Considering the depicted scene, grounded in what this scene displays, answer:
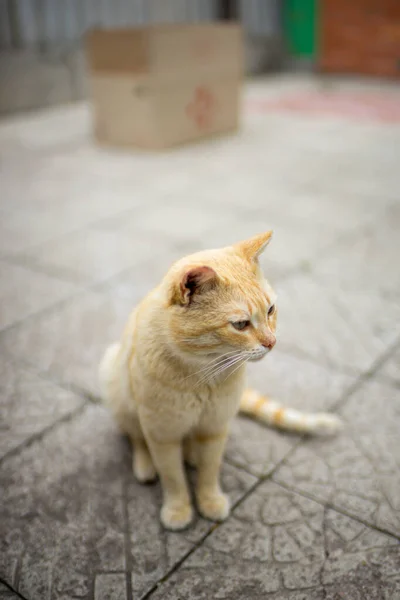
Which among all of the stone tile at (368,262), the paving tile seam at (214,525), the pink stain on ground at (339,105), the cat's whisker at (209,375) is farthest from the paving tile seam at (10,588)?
the pink stain on ground at (339,105)

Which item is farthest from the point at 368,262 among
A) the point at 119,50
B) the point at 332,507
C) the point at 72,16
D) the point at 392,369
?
the point at 72,16

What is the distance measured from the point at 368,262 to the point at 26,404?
74.9 inches

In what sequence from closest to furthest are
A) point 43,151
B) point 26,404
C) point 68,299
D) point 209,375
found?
1. point 209,375
2. point 26,404
3. point 68,299
4. point 43,151

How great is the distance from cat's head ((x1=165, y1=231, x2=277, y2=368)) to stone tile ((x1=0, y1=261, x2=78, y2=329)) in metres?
1.43

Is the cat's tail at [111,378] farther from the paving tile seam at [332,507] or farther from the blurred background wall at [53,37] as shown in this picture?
the blurred background wall at [53,37]

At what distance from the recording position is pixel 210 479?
143 cm

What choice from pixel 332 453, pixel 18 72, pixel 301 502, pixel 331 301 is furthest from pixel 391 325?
pixel 18 72

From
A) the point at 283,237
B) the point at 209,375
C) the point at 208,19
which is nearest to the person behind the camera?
the point at 209,375

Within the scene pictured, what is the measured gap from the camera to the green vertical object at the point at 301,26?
973 cm

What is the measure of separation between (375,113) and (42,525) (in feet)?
21.1

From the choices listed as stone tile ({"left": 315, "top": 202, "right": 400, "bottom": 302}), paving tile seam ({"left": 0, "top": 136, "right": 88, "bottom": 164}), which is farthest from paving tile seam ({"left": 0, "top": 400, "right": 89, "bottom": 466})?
paving tile seam ({"left": 0, "top": 136, "right": 88, "bottom": 164})

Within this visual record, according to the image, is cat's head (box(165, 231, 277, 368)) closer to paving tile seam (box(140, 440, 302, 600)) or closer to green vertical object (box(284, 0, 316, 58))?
paving tile seam (box(140, 440, 302, 600))

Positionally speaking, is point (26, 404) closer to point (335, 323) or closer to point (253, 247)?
point (253, 247)

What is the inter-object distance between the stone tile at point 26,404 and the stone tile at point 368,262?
1451mm
